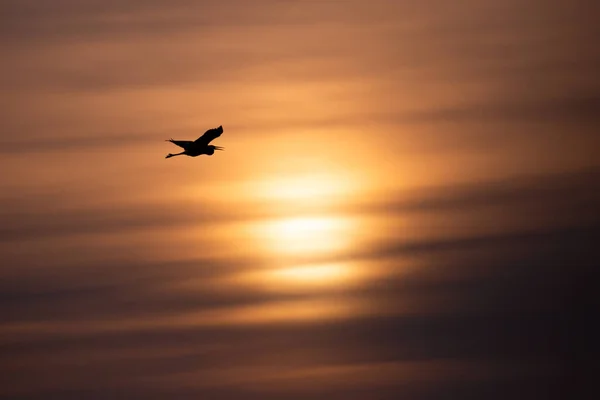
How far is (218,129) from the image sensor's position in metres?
77.2

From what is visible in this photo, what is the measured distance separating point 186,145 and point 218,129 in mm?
3392

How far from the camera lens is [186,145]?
7962 cm
